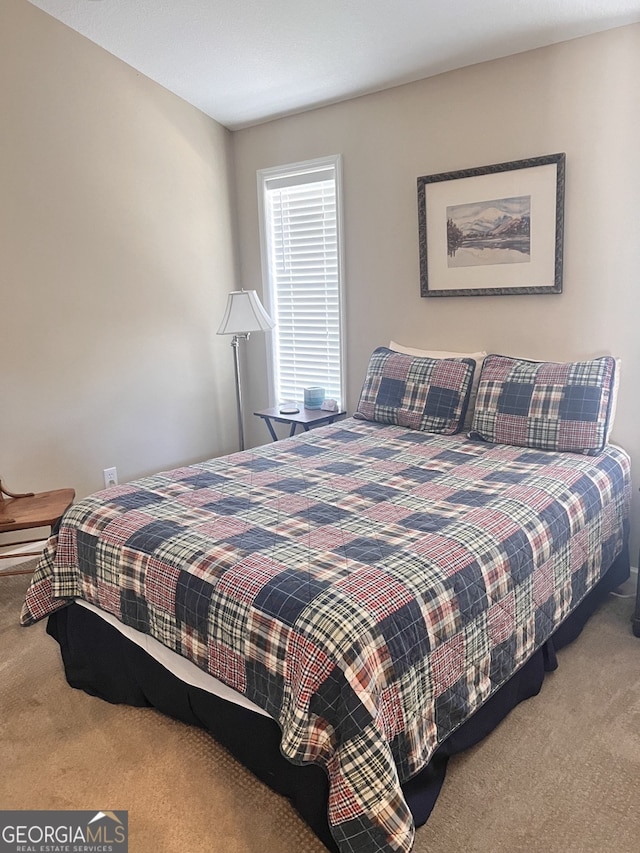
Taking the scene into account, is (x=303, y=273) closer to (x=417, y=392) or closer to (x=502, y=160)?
(x=417, y=392)

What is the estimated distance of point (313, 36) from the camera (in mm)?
2975

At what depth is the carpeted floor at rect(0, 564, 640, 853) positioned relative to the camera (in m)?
1.66

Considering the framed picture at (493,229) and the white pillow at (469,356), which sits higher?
the framed picture at (493,229)

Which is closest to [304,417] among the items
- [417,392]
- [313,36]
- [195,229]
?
[417,392]

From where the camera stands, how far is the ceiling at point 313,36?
8.68ft

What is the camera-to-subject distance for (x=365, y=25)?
9.33ft

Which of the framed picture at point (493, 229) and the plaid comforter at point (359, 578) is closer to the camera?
the plaid comforter at point (359, 578)

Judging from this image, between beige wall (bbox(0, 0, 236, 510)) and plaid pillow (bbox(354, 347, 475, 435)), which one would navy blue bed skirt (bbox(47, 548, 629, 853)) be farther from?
beige wall (bbox(0, 0, 236, 510))

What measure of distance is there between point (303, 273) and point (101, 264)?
4.07ft

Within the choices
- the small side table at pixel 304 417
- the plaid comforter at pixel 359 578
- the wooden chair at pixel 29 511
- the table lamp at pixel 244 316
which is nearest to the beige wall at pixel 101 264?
the wooden chair at pixel 29 511

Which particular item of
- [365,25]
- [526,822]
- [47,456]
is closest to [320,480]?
[526,822]

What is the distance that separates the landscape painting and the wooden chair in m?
2.33

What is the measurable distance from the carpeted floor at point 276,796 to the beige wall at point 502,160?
118 centimetres

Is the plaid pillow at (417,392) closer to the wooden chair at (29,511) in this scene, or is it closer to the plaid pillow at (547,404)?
the plaid pillow at (547,404)
